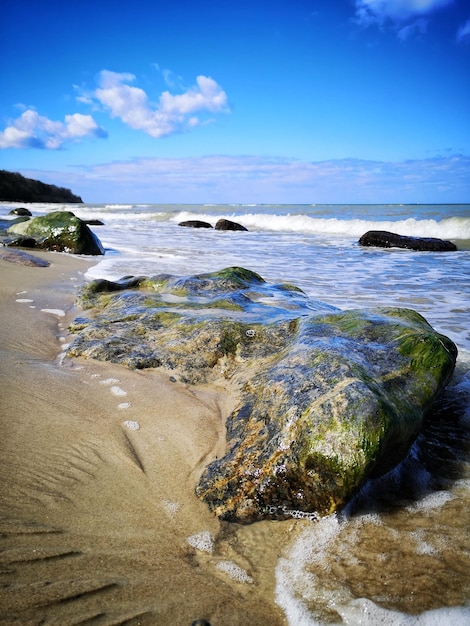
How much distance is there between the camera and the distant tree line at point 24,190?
5384 centimetres

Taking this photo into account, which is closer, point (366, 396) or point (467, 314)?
point (366, 396)

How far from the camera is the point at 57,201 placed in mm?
66562

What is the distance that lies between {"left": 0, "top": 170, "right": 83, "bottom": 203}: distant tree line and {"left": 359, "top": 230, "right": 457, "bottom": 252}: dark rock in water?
173ft

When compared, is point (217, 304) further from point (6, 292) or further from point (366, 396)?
point (6, 292)

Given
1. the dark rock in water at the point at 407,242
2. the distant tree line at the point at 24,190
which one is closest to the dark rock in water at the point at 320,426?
the dark rock in water at the point at 407,242

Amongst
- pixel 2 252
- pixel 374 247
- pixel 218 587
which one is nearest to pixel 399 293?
pixel 218 587

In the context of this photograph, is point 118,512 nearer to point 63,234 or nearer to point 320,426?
point 320,426

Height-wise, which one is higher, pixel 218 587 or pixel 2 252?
pixel 2 252

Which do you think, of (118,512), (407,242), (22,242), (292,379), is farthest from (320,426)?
(407,242)

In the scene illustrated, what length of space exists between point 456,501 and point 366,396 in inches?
24.2

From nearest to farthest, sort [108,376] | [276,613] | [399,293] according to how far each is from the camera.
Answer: [276,613], [108,376], [399,293]

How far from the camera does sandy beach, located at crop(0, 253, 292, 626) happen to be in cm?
126

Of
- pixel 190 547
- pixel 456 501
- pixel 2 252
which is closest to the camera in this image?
pixel 190 547

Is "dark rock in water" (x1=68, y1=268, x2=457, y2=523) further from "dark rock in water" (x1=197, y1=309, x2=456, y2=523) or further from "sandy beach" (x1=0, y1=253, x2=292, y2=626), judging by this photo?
"sandy beach" (x1=0, y1=253, x2=292, y2=626)
